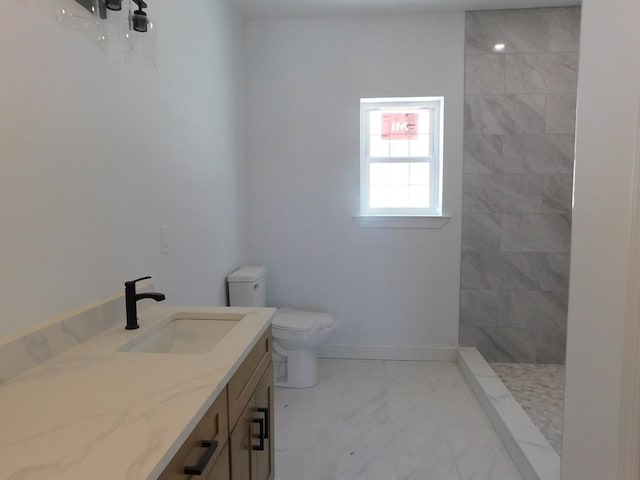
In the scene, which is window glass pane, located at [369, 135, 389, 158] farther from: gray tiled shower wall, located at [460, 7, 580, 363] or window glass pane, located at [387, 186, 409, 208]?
gray tiled shower wall, located at [460, 7, 580, 363]

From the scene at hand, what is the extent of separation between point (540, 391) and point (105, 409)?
2724 mm

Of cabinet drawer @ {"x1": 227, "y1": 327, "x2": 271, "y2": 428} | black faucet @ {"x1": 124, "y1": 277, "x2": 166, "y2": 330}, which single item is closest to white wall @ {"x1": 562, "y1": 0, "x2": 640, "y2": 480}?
cabinet drawer @ {"x1": 227, "y1": 327, "x2": 271, "y2": 428}

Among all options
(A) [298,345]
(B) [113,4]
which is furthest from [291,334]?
(B) [113,4]

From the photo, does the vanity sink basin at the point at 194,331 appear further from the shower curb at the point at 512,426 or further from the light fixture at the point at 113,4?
the shower curb at the point at 512,426

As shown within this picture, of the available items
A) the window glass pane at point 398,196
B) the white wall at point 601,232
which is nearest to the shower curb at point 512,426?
the white wall at point 601,232

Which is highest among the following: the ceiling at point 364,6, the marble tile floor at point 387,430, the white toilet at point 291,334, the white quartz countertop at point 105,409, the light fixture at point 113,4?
the ceiling at point 364,6

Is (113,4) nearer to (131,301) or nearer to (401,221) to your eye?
(131,301)

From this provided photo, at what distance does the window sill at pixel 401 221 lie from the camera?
3.12m

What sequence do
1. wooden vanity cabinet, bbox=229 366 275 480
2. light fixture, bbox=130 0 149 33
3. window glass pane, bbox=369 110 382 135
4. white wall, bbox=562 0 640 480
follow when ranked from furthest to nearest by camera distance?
window glass pane, bbox=369 110 382 135 → light fixture, bbox=130 0 149 33 → wooden vanity cabinet, bbox=229 366 275 480 → white wall, bbox=562 0 640 480

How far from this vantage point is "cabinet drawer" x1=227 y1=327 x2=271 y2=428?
1.14m

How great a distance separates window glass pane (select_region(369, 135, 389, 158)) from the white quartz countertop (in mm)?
2318

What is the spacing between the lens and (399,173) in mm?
3248

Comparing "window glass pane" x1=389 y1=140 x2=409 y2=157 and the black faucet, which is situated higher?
"window glass pane" x1=389 y1=140 x2=409 y2=157

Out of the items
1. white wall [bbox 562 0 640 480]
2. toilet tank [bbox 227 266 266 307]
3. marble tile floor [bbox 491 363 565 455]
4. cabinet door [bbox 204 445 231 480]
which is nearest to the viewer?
cabinet door [bbox 204 445 231 480]
